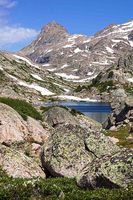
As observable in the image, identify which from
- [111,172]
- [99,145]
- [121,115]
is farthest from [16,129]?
[121,115]

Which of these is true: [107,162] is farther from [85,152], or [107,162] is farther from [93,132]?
[93,132]

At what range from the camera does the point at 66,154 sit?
3036 centimetres

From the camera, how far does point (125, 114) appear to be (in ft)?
354

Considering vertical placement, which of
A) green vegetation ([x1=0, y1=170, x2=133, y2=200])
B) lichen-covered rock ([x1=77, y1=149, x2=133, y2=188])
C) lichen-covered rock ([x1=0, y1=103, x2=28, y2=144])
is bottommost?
green vegetation ([x1=0, y1=170, x2=133, y2=200])

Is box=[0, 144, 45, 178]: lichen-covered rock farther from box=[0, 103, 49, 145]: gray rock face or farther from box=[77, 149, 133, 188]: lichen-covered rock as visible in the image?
box=[77, 149, 133, 188]: lichen-covered rock

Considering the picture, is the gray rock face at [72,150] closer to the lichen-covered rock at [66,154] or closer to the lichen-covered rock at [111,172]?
the lichen-covered rock at [66,154]

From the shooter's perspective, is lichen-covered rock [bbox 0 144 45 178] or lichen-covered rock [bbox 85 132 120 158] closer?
lichen-covered rock [bbox 0 144 45 178]

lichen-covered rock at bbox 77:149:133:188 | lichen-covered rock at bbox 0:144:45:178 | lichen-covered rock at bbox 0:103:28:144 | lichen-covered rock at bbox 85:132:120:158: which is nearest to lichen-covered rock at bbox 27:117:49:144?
lichen-covered rock at bbox 0:103:28:144

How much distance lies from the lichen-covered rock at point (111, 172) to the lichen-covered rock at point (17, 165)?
6591 millimetres

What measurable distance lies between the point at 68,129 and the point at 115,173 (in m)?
11.6

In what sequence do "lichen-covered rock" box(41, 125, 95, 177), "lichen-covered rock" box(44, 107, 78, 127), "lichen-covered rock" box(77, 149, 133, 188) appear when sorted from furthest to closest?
"lichen-covered rock" box(44, 107, 78, 127) → "lichen-covered rock" box(41, 125, 95, 177) → "lichen-covered rock" box(77, 149, 133, 188)

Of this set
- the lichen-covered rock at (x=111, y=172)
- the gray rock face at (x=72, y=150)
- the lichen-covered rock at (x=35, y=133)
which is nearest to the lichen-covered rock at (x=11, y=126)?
the lichen-covered rock at (x=35, y=133)

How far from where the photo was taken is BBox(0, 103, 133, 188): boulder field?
73.0ft

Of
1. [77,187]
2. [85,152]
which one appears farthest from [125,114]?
Result: [77,187]
